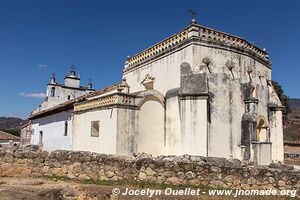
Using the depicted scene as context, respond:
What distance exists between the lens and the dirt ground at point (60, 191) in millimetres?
7105

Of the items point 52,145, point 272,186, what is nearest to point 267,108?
point 272,186

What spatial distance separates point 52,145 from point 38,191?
53.8 feet

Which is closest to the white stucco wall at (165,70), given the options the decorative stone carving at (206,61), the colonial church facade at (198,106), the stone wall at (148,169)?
the colonial church facade at (198,106)

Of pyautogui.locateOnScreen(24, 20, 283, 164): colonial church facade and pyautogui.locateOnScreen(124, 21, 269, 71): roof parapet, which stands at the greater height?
pyautogui.locateOnScreen(124, 21, 269, 71): roof parapet

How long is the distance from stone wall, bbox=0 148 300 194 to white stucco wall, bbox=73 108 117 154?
13.3 feet

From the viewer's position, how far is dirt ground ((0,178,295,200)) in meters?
7.11

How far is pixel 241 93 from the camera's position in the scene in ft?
45.1

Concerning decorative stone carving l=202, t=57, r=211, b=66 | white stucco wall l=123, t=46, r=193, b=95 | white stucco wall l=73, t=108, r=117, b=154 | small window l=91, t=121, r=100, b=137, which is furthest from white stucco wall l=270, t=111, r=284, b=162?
small window l=91, t=121, r=100, b=137

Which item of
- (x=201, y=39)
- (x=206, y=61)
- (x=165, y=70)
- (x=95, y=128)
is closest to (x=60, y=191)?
(x=95, y=128)

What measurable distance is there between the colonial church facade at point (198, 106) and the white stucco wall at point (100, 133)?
1.9 inches

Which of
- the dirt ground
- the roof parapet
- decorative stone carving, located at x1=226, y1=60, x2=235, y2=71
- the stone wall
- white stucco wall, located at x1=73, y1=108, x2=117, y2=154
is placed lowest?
the dirt ground

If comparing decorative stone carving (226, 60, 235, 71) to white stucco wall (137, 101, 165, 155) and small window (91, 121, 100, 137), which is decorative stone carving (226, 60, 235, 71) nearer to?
white stucco wall (137, 101, 165, 155)

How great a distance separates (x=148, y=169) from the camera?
8781mm

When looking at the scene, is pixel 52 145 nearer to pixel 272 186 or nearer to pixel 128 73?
pixel 128 73
